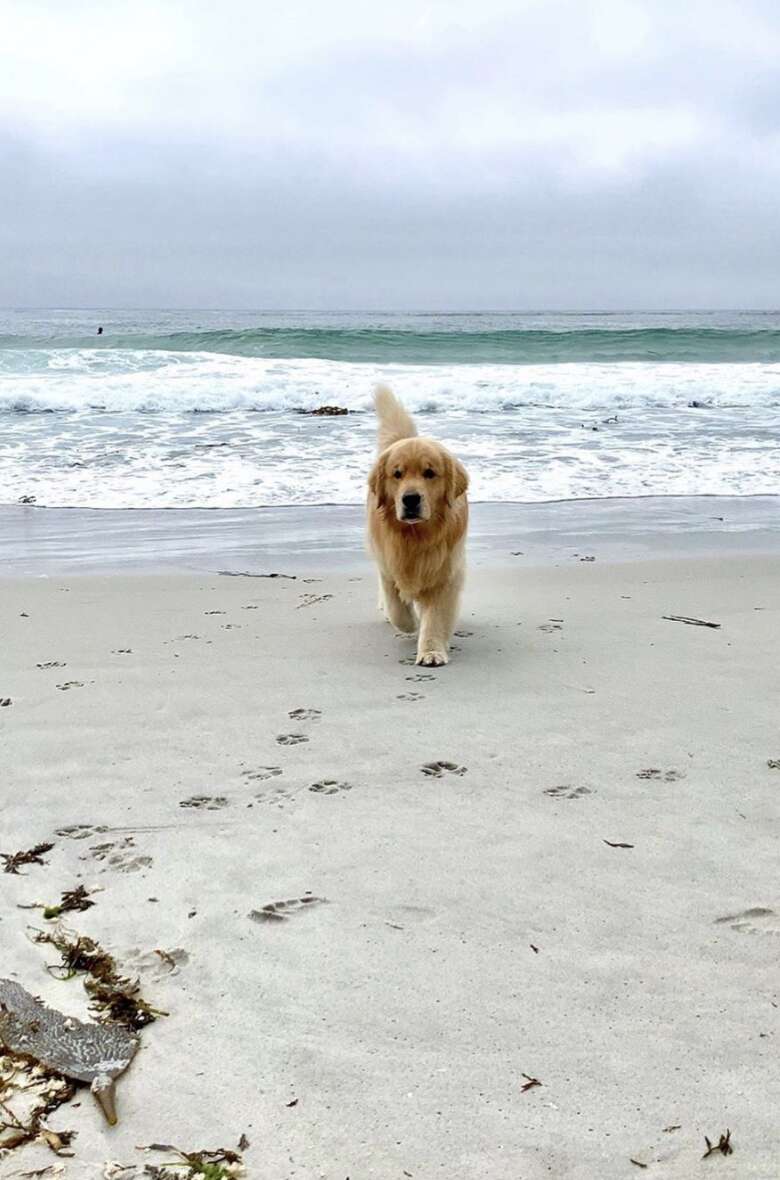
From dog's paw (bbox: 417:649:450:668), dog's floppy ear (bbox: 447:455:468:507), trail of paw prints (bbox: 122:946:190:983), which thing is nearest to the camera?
trail of paw prints (bbox: 122:946:190:983)

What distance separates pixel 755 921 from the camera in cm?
214

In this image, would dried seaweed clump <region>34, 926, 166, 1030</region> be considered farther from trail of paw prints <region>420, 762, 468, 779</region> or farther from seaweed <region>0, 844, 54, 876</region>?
trail of paw prints <region>420, 762, 468, 779</region>

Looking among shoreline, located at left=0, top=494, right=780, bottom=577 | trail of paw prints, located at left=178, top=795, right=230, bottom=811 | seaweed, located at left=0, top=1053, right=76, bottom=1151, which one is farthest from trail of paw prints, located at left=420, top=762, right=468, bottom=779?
shoreline, located at left=0, top=494, right=780, bottom=577

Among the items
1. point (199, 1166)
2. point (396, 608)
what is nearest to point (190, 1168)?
point (199, 1166)

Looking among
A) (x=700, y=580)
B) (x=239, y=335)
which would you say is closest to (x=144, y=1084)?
(x=700, y=580)

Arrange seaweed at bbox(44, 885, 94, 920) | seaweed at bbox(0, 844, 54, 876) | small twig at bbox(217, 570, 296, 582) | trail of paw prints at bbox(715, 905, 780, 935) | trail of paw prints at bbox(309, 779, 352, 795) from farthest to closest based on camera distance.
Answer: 1. small twig at bbox(217, 570, 296, 582)
2. trail of paw prints at bbox(309, 779, 352, 795)
3. seaweed at bbox(0, 844, 54, 876)
4. seaweed at bbox(44, 885, 94, 920)
5. trail of paw prints at bbox(715, 905, 780, 935)

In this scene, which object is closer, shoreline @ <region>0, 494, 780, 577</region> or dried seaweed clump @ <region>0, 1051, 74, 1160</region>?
dried seaweed clump @ <region>0, 1051, 74, 1160</region>

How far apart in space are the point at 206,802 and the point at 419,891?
2.44 ft

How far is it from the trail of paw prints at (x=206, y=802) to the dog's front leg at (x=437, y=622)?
1638mm

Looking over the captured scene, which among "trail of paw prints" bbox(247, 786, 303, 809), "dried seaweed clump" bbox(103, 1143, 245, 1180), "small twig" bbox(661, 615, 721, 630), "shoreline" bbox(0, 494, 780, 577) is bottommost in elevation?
"dried seaweed clump" bbox(103, 1143, 245, 1180)

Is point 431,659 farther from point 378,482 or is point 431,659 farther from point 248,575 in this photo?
point 248,575

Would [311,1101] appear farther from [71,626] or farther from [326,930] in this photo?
[71,626]

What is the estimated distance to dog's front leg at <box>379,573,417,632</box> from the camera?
4.75 m

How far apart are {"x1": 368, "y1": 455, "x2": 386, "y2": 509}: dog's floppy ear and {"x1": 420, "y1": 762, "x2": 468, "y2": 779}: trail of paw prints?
1750 millimetres
